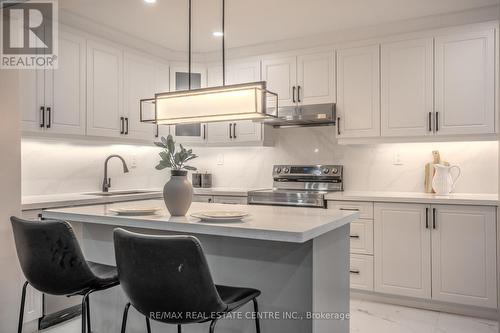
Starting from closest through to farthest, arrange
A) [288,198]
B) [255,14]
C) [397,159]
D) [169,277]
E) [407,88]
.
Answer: [169,277], [255,14], [407,88], [288,198], [397,159]

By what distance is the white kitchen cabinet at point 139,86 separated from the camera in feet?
13.0

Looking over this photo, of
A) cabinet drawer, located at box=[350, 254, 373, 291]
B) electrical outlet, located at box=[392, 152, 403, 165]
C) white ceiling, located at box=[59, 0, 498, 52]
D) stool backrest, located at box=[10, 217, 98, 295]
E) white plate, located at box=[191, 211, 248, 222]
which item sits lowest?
cabinet drawer, located at box=[350, 254, 373, 291]

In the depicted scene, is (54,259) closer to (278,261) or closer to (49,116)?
(278,261)

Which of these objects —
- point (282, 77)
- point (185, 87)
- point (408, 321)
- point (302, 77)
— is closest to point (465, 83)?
point (302, 77)

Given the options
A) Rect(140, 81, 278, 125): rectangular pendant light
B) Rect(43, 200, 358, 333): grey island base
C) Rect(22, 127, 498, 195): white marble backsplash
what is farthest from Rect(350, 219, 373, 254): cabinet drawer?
Rect(140, 81, 278, 125): rectangular pendant light

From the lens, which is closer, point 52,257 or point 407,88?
point 52,257

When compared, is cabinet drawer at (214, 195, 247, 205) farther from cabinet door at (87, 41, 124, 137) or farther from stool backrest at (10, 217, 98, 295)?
stool backrest at (10, 217, 98, 295)

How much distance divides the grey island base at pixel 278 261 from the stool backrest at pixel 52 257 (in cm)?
29

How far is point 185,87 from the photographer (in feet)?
14.8

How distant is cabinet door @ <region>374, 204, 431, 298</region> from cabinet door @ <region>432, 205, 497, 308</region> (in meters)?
0.07

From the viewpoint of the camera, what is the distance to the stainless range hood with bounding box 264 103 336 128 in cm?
A: 374

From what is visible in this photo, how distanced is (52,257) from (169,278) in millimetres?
706

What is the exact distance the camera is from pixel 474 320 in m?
2.97

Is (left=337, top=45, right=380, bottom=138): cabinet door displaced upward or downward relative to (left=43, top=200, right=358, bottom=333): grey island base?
upward
